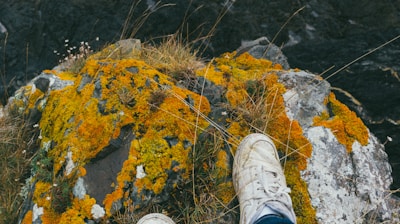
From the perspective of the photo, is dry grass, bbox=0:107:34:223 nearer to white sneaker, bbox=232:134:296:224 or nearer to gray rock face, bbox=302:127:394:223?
white sneaker, bbox=232:134:296:224

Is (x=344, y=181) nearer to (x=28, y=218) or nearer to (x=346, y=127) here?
(x=346, y=127)

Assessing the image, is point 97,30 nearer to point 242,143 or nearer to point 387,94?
point 242,143

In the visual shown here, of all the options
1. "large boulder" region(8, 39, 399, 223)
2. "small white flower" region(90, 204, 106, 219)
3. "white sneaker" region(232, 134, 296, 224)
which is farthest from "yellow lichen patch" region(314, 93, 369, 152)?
"small white flower" region(90, 204, 106, 219)

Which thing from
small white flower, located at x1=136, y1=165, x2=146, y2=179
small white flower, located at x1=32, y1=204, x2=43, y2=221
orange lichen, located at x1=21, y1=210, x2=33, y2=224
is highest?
small white flower, located at x1=136, y1=165, x2=146, y2=179

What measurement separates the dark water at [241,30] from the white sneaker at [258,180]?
197 centimetres

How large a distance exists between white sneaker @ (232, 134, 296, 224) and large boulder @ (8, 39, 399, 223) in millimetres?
144

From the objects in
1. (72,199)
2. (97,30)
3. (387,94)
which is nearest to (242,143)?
(72,199)

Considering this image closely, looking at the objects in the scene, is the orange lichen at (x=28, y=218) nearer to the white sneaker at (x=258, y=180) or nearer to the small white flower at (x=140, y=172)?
the small white flower at (x=140, y=172)

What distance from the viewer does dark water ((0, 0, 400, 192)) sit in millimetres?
5391


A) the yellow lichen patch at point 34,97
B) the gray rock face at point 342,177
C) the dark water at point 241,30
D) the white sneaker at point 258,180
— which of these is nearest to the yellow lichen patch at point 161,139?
the white sneaker at point 258,180

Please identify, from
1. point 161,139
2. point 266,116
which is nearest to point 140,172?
point 161,139

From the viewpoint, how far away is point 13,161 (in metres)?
4.09

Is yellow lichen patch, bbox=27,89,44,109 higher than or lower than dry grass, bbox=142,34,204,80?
lower

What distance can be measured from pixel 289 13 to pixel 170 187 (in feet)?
10.8
